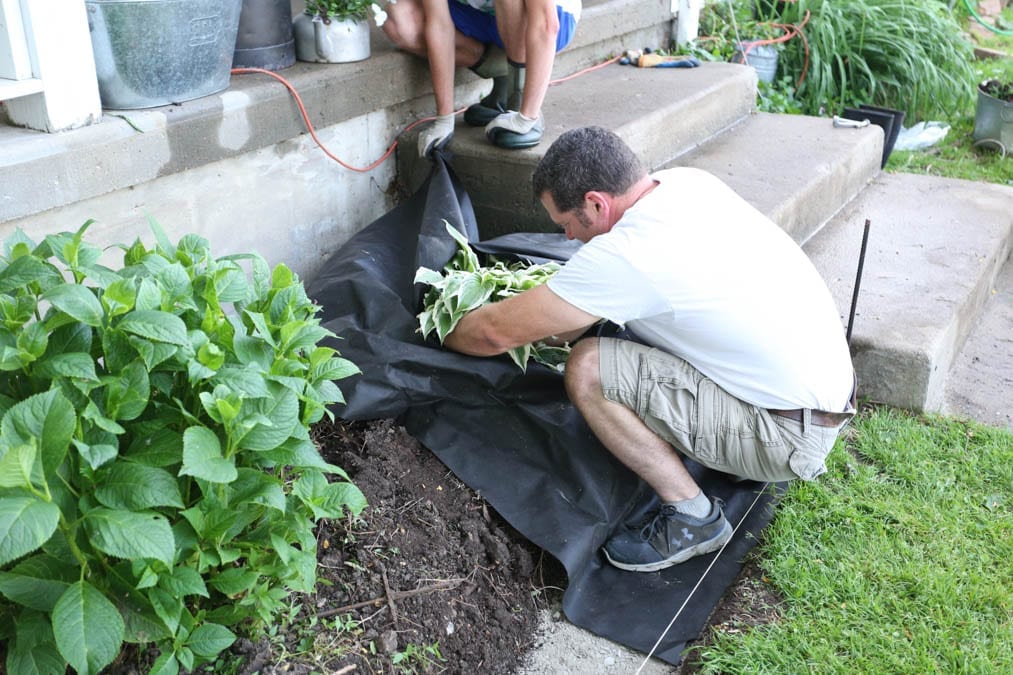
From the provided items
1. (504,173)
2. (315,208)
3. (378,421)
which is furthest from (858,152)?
(378,421)

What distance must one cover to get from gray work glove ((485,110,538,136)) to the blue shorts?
393 mm

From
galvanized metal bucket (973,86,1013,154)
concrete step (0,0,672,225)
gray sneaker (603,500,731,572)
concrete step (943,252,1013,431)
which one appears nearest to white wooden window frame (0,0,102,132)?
concrete step (0,0,672,225)

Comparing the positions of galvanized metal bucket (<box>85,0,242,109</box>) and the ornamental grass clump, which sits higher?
galvanized metal bucket (<box>85,0,242,109</box>)

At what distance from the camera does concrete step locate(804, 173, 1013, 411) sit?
12.0ft

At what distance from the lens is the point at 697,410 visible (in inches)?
114

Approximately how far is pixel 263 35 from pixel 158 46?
641 millimetres

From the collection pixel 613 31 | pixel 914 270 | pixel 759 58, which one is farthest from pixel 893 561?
pixel 759 58

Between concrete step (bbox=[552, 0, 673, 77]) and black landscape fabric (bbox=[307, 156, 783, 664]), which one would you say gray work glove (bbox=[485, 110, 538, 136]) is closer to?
black landscape fabric (bbox=[307, 156, 783, 664])

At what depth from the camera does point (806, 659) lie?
8.29 feet

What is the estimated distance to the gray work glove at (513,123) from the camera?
3.88 metres

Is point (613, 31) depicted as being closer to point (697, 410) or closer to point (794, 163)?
point (794, 163)

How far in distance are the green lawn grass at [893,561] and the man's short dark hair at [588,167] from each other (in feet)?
3.74

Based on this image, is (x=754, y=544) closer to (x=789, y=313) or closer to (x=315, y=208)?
(x=789, y=313)

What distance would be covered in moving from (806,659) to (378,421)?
4.65 feet
